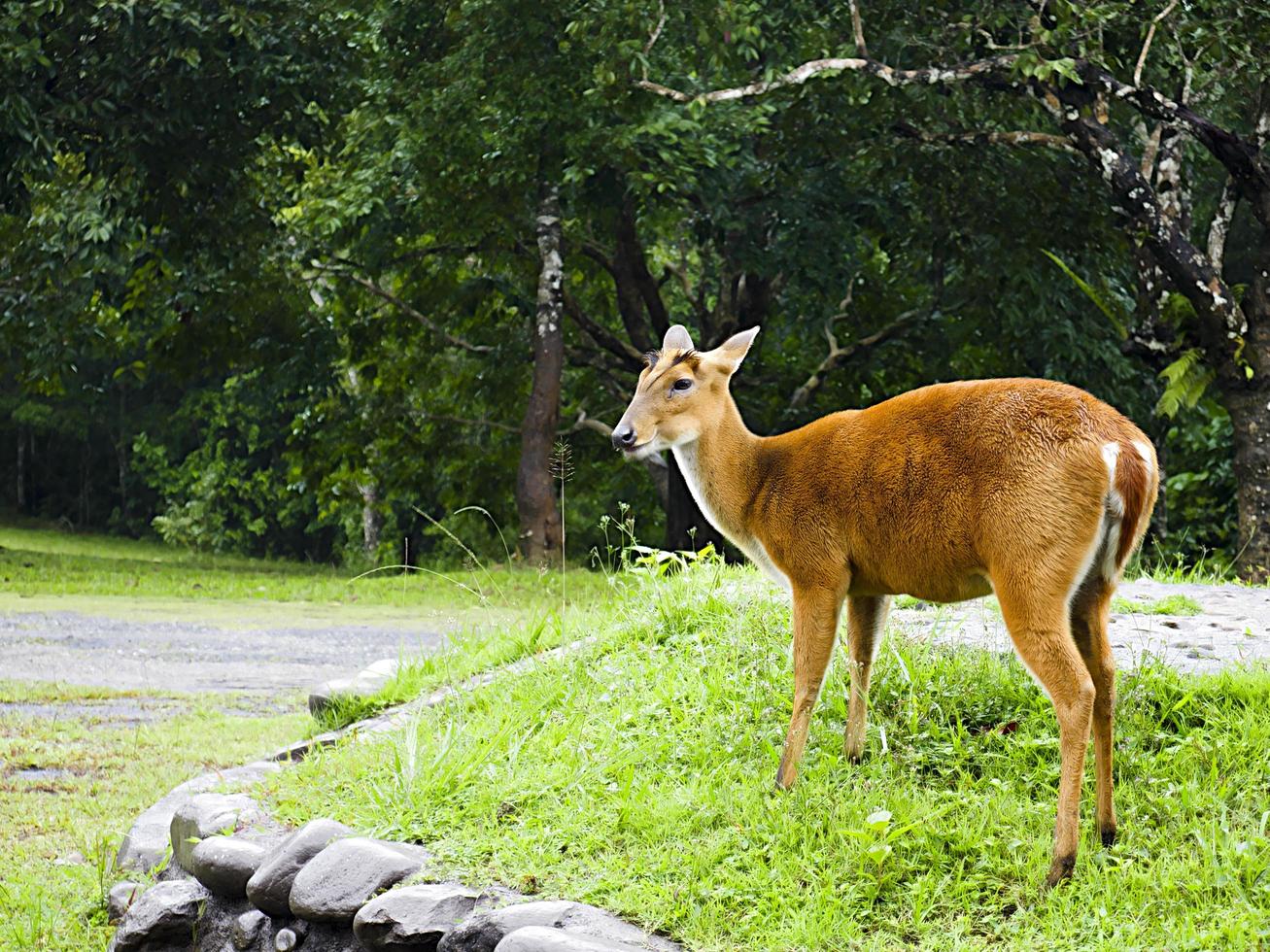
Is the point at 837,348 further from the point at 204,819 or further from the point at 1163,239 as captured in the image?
the point at 204,819

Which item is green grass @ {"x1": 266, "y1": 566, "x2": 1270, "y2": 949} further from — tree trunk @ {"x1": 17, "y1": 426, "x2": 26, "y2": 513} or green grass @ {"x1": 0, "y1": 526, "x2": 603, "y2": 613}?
tree trunk @ {"x1": 17, "y1": 426, "x2": 26, "y2": 513}

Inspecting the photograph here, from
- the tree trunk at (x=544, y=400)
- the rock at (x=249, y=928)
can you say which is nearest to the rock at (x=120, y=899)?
the rock at (x=249, y=928)

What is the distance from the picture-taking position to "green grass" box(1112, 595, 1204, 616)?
307 inches

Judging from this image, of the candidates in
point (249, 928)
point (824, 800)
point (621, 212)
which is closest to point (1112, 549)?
point (824, 800)

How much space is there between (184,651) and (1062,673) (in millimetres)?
9422

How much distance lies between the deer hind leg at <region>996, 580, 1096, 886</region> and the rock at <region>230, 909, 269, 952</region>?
301cm

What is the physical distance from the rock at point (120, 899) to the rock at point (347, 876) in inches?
51.5

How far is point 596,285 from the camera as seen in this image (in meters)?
25.5

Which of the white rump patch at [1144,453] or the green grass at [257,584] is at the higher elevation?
the white rump patch at [1144,453]

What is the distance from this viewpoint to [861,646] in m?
5.79

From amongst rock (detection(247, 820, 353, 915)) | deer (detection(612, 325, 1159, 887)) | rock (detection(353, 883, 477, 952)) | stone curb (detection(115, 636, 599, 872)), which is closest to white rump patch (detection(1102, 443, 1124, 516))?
deer (detection(612, 325, 1159, 887))

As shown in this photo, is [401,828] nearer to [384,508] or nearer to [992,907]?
[992,907]

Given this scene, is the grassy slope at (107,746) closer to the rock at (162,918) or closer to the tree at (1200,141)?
the rock at (162,918)

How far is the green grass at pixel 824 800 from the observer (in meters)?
4.74
